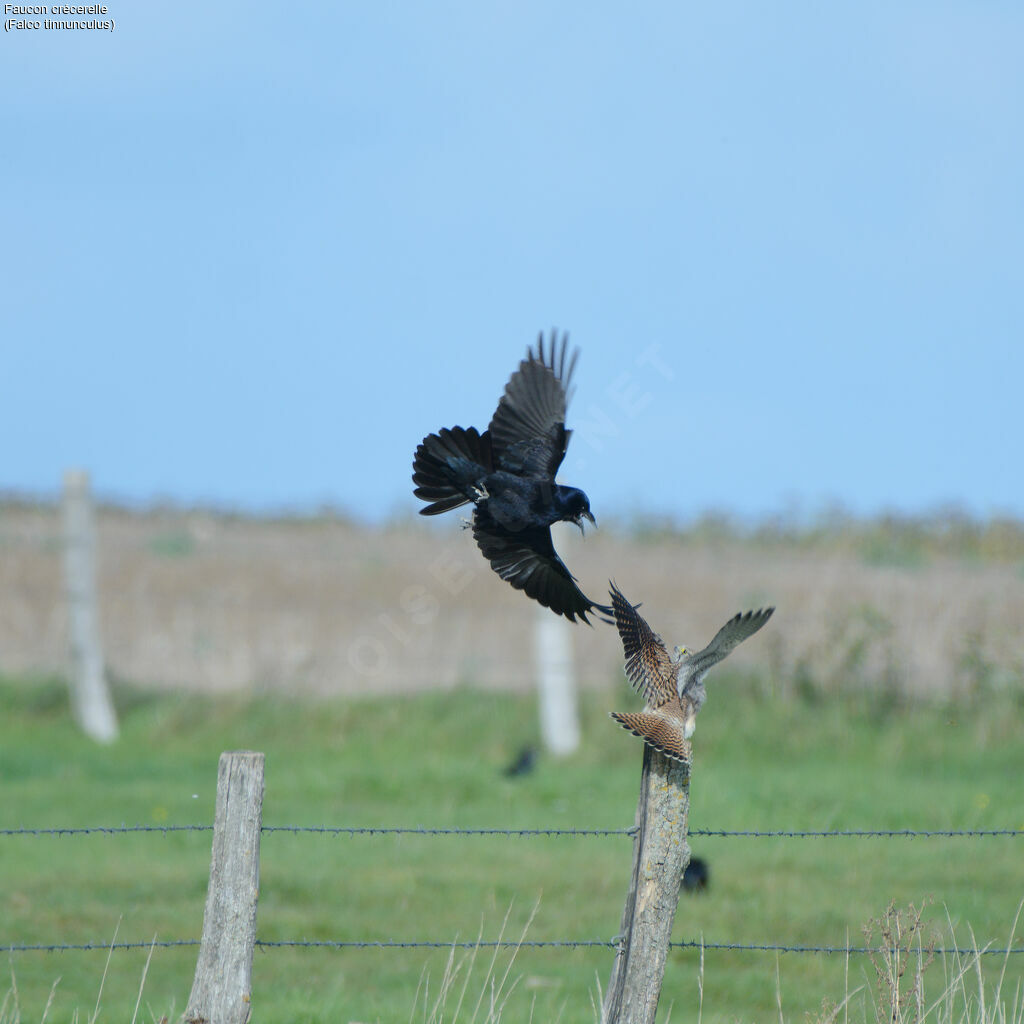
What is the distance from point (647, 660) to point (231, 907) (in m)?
1.49

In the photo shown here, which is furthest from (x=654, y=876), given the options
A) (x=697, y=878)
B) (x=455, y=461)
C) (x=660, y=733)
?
(x=697, y=878)

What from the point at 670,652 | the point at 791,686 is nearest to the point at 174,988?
the point at 670,652

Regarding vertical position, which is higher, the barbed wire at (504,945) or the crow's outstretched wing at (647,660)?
the crow's outstretched wing at (647,660)

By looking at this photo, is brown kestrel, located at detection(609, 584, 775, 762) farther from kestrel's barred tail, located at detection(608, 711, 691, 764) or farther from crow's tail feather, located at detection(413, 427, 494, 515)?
crow's tail feather, located at detection(413, 427, 494, 515)

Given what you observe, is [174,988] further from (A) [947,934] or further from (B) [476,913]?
(A) [947,934]

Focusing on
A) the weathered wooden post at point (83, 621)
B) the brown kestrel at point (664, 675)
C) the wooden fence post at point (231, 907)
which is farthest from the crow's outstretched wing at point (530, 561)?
the weathered wooden post at point (83, 621)

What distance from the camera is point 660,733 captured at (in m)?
3.69

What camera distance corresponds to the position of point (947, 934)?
6625 millimetres

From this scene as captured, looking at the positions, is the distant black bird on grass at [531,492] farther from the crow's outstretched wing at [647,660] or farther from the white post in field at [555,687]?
the white post in field at [555,687]

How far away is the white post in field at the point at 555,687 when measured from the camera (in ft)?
40.5

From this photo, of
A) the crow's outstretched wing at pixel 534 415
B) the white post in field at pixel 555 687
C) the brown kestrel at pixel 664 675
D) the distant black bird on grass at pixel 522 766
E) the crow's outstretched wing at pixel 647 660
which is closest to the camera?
the brown kestrel at pixel 664 675

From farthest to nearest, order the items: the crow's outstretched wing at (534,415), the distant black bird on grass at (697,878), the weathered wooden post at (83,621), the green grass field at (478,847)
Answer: the weathered wooden post at (83,621), the distant black bird on grass at (697,878), the green grass field at (478,847), the crow's outstretched wing at (534,415)

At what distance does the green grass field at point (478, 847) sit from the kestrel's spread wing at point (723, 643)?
1.71 metres

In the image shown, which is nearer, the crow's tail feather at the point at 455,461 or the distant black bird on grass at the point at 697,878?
the crow's tail feather at the point at 455,461
